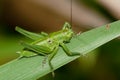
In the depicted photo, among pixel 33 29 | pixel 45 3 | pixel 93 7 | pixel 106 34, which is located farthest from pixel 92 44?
pixel 45 3

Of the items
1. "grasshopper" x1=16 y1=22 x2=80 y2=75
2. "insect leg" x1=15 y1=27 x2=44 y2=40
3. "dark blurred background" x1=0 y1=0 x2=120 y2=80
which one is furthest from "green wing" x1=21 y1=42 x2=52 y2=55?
"dark blurred background" x1=0 y1=0 x2=120 y2=80

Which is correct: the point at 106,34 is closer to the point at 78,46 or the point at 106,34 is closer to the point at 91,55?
the point at 78,46

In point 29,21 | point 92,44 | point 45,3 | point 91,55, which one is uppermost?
point 45,3

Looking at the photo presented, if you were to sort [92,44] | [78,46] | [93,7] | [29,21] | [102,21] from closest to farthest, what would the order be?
[92,44]
[78,46]
[93,7]
[102,21]
[29,21]

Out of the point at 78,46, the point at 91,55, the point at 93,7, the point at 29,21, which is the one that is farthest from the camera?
the point at 29,21

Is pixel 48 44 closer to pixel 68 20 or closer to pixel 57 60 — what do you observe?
pixel 57 60

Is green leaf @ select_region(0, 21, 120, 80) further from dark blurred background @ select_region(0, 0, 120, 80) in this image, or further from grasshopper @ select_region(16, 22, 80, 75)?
dark blurred background @ select_region(0, 0, 120, 80)

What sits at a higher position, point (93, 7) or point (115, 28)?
point (93, 7)

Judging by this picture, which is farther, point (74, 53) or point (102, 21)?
point (102, 21)

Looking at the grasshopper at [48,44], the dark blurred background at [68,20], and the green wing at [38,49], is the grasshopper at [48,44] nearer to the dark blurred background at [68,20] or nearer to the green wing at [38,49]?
the green wing at [38,49]
